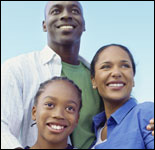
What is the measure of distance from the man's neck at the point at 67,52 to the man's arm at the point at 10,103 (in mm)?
593

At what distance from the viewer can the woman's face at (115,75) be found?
2.56 metres

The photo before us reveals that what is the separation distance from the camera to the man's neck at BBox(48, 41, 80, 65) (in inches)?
123

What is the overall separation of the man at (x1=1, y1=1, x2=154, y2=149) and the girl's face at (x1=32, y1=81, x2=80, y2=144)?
0.66 ft

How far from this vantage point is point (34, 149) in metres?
2.33

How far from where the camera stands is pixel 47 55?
2982mm

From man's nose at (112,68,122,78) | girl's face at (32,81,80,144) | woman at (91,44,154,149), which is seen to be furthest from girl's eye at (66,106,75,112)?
man's nose at (112,68,122,78)

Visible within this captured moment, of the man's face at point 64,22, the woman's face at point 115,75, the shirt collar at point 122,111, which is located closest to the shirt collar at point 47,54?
the man's face at point 64,22

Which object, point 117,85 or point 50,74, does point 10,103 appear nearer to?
point 50,74

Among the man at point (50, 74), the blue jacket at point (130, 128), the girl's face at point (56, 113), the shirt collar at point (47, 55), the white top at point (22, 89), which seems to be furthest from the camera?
the shirt collar at point (47, 55)

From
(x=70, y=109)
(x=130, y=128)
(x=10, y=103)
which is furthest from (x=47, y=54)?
(x=130, y=128)

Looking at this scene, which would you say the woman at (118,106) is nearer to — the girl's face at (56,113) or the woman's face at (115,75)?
the woman's face at (115,75)

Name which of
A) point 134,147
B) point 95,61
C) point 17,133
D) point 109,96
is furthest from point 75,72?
point 134,147

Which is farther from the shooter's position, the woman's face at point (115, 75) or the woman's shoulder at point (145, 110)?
the woman's face at point (115, 75)

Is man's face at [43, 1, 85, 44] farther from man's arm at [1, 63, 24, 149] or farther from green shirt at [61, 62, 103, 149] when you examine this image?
man's arm at [1, 63, 24, 149]
